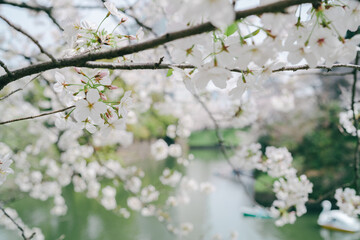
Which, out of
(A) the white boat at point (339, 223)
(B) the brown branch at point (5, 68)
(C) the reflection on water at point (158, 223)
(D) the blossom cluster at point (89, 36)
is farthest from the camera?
(C) the reflection on water at point (158, 223)

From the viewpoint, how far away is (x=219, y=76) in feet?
1.40

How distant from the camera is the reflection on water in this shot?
493 centimetres

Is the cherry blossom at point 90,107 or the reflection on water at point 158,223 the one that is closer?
the cherry blossom at point 90,107

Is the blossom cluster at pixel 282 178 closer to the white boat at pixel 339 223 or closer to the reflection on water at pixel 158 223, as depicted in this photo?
the reflection on water at pixel 158 223

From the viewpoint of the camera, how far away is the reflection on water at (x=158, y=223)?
493 centimetres

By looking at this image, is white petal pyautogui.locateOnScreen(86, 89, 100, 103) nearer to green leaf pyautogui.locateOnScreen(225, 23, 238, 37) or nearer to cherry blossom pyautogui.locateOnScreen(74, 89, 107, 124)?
cherry blossom pyautogui.locateOnScreen(74, 89, 107, 124)

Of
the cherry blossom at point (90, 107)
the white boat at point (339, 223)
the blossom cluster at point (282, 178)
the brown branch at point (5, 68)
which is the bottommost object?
the white boat at point (339, 223)

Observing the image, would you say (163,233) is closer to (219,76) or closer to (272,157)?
(272,157)

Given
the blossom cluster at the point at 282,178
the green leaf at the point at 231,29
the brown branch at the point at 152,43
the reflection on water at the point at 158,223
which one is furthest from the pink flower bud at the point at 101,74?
the reflection on water at the point at 158,223

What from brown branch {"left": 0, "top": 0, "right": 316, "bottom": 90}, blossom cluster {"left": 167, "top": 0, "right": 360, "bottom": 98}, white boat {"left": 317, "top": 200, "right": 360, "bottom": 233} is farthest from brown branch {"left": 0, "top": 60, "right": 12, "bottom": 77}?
white boat {"left": 317, "top": 200, "right": 360, "bottom": 233}

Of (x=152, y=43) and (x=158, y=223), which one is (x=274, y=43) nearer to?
(x=152, y=43)

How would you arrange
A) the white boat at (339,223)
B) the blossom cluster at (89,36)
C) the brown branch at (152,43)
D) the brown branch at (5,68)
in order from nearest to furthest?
the brown branch at (152,43), the brown branch at (5,68), the blossom cluster at (89,36), the white boat at (339,223)

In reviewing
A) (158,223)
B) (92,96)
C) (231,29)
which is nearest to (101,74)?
(92,96)

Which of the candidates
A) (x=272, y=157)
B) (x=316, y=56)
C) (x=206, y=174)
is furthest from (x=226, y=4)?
(x=206, y=174)
